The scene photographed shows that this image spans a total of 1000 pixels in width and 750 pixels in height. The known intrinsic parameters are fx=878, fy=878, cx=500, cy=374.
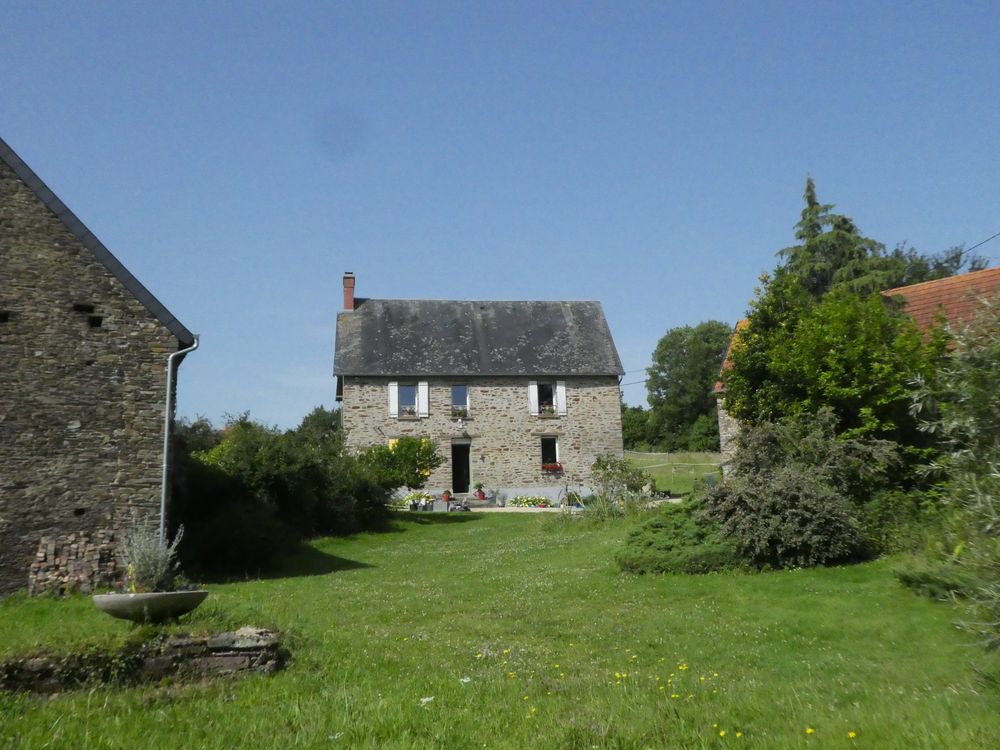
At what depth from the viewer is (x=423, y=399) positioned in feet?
119

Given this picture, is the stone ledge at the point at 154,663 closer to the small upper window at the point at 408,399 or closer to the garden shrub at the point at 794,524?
the garden shrub at the point at 794,524

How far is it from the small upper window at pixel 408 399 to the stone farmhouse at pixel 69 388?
21.2m

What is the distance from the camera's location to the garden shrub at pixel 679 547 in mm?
14195

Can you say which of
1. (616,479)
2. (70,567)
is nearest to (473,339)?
(616,479)

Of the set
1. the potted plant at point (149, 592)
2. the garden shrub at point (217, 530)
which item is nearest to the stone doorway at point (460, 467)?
the garden shrub at point (217, 530)

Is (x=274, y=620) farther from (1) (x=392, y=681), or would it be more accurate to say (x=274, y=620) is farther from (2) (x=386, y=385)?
(2) (x=386, y=385)

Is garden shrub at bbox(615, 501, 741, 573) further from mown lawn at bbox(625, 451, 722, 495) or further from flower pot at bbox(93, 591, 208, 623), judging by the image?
mown lawn at bbox(625, 451, 722, 495)

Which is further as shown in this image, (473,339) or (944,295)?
(473,339)

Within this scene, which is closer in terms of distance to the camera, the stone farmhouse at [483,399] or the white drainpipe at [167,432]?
the white drainpipe at [167,432]

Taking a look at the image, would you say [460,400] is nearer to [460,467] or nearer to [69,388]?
[460,467]

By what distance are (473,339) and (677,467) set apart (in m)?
14.1

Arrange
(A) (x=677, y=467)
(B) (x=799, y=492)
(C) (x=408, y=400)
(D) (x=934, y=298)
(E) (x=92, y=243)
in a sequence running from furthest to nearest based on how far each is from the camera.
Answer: (A) (x=677, y=467), (C) (x=408, y=400), (D) (x=934, y=298), (E) (x=92, y=243), (B) (x=799, y=492)

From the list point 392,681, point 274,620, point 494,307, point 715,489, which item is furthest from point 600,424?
point 392,681

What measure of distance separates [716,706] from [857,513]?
8.95 metres
